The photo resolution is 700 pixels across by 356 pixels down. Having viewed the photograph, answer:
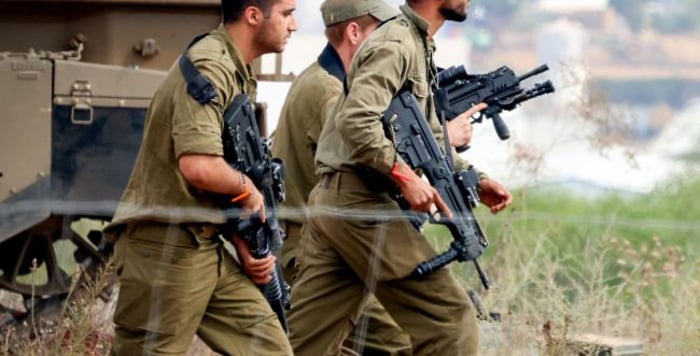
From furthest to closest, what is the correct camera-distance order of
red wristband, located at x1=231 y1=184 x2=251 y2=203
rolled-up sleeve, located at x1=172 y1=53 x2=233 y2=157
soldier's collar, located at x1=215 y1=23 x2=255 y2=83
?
soldier's collar, located at x1=215 y1=23 x2=255 y2=83 → red wristband, located at x1=231 y1=184 x2=251 y2=203 → rolled-up sleeve, located at x1=172 y1=53 x2=233 y2=157

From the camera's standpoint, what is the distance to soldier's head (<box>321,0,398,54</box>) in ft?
24.7

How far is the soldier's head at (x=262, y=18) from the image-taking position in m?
6.43

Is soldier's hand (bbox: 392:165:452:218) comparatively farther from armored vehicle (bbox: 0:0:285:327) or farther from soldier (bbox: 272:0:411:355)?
armored vehicle (bbox: 0:0:285:327)

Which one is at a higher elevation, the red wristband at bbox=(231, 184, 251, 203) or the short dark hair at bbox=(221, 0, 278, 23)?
the short dark hair at bbox=(221, 0, 278, 23)

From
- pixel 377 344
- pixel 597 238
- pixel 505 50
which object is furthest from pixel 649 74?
pixel 377 344

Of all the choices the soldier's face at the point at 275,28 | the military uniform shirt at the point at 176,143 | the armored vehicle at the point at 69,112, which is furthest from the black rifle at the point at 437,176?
the armored vehicle at the point at 69,112

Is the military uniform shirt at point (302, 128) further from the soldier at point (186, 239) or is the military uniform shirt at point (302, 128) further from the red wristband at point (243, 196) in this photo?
the red wristband at point (243, 196)

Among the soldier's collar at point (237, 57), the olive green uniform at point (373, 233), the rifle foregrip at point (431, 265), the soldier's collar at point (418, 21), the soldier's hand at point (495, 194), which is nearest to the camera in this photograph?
the soldier's collar at point (237, 57)

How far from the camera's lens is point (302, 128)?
7.46 metres

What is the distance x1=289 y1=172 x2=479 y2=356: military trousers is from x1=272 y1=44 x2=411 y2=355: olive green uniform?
1.21 ft

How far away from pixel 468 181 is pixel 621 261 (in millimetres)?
2765

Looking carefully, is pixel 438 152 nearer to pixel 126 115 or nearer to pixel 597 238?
pixel 126 115

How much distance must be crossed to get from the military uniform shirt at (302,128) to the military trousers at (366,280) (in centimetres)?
42

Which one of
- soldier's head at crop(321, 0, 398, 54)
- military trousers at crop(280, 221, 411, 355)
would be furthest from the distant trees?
military trousers at crop(280, 221, 411, 355)
